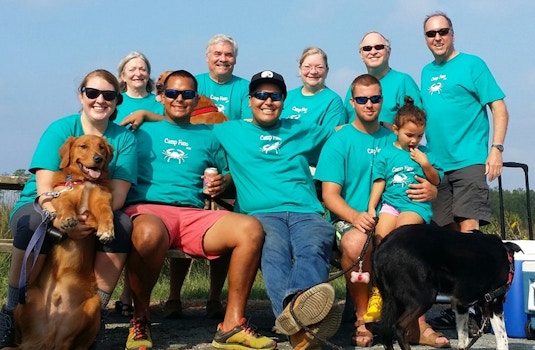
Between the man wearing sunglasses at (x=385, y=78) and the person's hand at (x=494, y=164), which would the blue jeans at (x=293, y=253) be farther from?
the person's hand at (x=494, y=164)

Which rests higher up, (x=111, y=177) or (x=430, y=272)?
(x=111, y=177)

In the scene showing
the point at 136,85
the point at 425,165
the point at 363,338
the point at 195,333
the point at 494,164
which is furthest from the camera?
the point at 136,85

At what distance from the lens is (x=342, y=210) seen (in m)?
5.56

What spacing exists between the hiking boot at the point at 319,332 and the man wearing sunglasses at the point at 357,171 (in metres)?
0.64

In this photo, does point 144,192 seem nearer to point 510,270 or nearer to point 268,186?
point 268,186

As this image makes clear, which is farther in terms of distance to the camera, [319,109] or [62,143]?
[319,109]

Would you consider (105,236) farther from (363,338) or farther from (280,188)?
(363,338)

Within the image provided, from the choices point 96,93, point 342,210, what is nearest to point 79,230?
point 96,93

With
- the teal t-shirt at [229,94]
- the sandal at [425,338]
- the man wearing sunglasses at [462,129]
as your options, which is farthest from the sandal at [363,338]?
the teal t-shirt at [229,94]

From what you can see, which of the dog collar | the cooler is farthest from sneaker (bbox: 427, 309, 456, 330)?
the dog collar

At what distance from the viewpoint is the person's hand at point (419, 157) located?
18.4ft

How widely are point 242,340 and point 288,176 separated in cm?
125

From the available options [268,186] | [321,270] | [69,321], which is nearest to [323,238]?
[321,270]

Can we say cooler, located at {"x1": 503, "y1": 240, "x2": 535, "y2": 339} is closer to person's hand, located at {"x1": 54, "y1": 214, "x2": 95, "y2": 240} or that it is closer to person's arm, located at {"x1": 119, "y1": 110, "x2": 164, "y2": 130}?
person's arm, located at {"x1": 119, "y1": 110, "x2": 164, "y2": 130}
